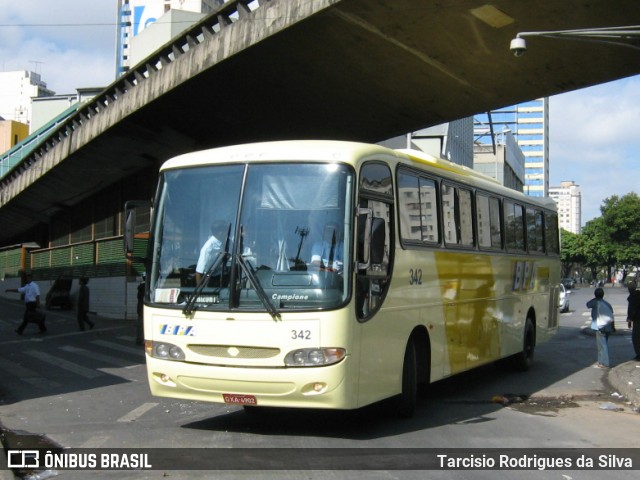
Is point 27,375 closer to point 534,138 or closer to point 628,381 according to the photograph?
point 628,381

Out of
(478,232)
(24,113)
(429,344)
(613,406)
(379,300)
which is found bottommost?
(613,406)

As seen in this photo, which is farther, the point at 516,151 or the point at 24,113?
the point at 24,113

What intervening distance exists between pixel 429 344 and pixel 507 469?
2998mm

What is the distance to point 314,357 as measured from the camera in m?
7.82

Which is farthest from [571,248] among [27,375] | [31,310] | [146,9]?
[27,375]

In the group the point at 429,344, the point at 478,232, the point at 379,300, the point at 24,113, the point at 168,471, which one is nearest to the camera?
the point at 168,471

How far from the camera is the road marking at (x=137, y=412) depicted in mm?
9789

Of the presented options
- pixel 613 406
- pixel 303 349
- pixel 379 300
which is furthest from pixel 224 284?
pixel 613 406

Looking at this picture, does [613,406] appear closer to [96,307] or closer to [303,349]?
[303,349]

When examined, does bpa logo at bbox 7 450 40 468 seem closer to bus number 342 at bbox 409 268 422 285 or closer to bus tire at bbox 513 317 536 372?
bus number 342 at bbox 409 268 422 285

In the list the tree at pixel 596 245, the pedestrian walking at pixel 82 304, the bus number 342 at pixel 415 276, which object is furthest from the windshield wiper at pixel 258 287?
the tree at pixel 596 245

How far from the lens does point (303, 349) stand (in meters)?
7.82

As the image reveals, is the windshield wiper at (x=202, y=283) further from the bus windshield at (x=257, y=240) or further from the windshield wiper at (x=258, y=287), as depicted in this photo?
the windshield wiper at (x=258, y=287)

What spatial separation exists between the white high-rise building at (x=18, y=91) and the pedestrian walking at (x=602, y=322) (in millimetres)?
123143
